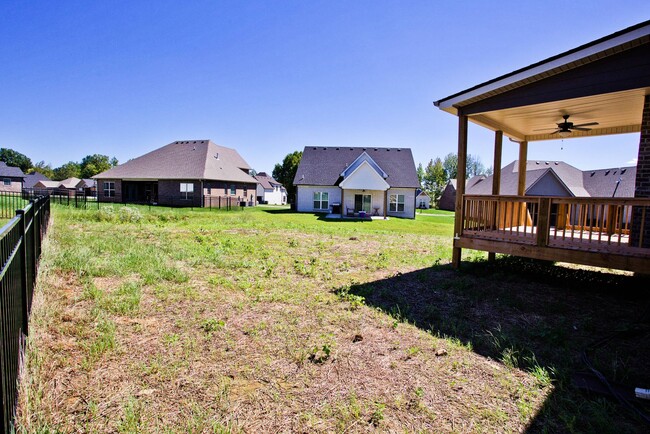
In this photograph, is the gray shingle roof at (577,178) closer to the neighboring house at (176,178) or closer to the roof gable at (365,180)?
the roof gable at (365,180)

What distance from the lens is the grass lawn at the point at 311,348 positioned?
2.68 metres

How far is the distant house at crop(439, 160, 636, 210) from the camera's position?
2381 centimetres

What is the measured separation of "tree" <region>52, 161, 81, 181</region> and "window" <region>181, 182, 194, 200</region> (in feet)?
302

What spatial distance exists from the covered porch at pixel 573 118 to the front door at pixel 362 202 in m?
20.7

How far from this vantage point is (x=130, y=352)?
3.52 m

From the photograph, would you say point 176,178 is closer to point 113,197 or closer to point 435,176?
point 113,197

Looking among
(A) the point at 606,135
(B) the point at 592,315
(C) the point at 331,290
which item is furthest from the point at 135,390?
(A) the point at 606,135

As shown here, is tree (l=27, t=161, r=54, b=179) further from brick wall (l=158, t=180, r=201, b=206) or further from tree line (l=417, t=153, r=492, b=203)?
tree line (l=417, t=153, r=492, b=203)

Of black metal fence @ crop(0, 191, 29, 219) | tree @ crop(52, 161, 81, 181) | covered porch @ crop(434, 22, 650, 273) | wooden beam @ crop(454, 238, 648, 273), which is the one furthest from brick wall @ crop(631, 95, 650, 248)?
tree @ crop(52, 161, 81, 181)

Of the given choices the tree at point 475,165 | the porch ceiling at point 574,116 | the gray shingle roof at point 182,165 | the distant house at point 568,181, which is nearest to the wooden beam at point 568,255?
the porch ceiling at point 574,116

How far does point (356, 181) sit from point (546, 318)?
23690 millimetres

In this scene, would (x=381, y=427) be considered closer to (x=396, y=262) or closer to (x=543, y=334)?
(x=543, y=334)

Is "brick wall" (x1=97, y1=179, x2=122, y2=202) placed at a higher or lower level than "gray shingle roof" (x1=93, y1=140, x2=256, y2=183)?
lower

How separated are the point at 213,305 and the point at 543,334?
4558 millimetres
